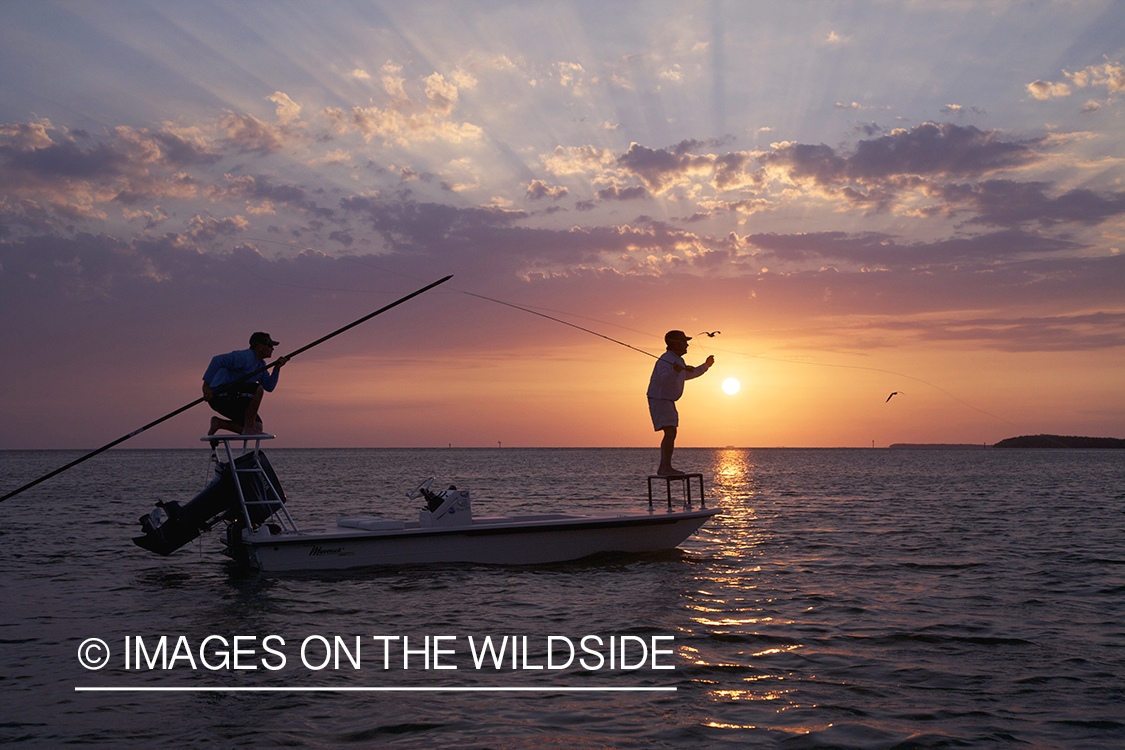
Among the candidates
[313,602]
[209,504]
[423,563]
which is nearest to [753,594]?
[423,563]

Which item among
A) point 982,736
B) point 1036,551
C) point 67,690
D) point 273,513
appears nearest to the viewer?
point 982,736

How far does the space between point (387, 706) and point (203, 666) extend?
2.37 meters

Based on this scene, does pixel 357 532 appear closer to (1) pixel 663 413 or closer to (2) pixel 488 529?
(2) pixel 488 529

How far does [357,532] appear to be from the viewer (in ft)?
39.7

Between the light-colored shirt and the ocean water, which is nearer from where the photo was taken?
the ocean water

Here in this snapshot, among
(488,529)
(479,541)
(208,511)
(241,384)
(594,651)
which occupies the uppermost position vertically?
(241,384)

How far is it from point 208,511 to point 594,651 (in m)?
6.60

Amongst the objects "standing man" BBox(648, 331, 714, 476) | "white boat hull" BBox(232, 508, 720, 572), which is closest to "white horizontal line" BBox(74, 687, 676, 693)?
"white boat hull" BBox(232, 508, 720, 572)

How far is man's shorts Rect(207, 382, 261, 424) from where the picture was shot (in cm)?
1122

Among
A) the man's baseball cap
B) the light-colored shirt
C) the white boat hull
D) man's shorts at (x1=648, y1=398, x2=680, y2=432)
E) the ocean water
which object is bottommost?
A: the ocean water

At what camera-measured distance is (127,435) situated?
11.4 meters

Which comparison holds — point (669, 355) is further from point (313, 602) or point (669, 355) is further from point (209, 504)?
point (209, 504)

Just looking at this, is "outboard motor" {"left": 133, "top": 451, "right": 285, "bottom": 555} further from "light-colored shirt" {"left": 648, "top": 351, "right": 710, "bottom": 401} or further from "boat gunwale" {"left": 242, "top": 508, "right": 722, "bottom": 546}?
"light-colored shirt" {"left": 648, "top": 351, "right": 710, "bottom": 401}

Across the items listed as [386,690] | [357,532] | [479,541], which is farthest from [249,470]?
[386,690]
